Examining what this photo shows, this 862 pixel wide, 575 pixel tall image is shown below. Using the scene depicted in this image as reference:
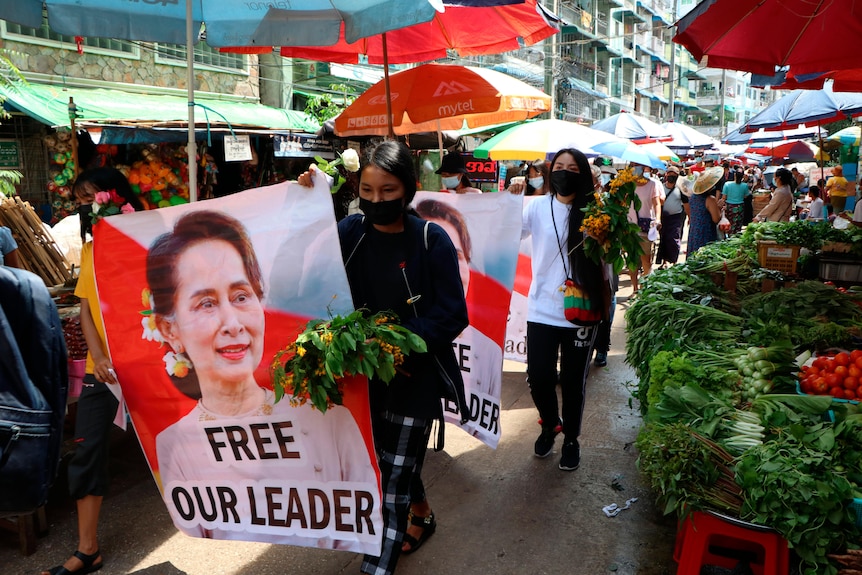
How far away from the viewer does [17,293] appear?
2451mm

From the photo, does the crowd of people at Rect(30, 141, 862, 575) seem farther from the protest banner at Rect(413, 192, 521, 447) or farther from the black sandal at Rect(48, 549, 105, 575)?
the protest banner at Rect(413, 192, 521, 447)

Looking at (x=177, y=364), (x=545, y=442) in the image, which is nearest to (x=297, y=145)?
(x=545, y=442)

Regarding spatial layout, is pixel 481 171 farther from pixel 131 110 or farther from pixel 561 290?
pixel 561 290

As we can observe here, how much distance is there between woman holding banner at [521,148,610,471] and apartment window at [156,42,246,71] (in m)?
11.7

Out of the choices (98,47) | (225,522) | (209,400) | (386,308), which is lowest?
(225,522)

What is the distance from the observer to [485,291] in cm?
462

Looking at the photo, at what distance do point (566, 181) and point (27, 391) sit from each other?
10.6 feet

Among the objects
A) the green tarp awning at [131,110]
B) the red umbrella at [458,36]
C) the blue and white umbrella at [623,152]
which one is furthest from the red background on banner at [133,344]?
the blue and white umbrella at [623,152]

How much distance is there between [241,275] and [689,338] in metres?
2.64

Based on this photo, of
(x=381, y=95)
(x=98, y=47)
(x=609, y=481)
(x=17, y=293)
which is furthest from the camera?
(x=98, y=47)

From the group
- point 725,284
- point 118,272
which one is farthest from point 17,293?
point 725,284

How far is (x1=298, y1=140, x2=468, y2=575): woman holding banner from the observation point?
3.04 meters

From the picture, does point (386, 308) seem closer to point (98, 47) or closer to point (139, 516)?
point (139, 516)

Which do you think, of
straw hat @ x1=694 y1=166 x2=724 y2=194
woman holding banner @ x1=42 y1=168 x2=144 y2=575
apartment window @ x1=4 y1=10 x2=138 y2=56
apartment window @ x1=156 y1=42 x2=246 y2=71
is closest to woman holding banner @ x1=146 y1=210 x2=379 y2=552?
woman holding banner @ x1=42 y1=168 x2=144 y2=575
